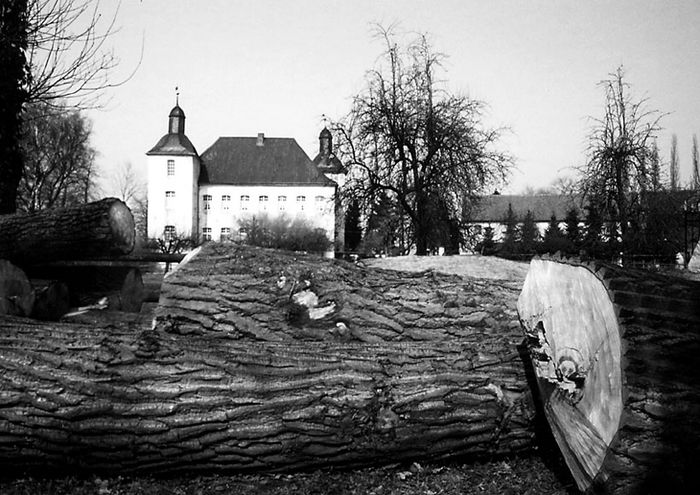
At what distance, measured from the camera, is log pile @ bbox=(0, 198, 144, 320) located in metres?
7.33

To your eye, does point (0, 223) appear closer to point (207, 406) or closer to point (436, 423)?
point (207, 406)

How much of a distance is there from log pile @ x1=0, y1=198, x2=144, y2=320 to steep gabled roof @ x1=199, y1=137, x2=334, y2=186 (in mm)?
54242

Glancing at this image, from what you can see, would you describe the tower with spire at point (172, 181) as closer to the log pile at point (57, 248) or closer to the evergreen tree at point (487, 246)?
the evergreen tree at point (487, 246)

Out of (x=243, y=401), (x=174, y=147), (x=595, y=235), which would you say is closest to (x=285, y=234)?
(x=174, y=147)

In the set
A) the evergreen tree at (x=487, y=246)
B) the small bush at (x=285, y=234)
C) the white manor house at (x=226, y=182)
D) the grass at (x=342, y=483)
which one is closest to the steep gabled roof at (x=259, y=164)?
the white manor house at (x=226, y=182)

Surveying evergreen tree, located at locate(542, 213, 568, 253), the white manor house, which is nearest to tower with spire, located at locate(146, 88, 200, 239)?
the white manor house

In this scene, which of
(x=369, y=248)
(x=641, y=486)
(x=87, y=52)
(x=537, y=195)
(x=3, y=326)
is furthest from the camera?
(x=537, y=195)

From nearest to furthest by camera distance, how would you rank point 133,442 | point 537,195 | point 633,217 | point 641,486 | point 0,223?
point 641,486 < point 133,442 < point 0,223 < point 633,217 < point 537,195

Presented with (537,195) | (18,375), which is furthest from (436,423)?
(537,195)

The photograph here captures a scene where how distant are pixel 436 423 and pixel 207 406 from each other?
1.37m

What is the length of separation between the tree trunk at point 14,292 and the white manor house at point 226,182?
5140cm

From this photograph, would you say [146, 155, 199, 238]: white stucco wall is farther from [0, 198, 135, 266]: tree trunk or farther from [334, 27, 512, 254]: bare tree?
[0, 198, 135, 266]: tree trunk

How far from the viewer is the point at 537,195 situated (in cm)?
8525

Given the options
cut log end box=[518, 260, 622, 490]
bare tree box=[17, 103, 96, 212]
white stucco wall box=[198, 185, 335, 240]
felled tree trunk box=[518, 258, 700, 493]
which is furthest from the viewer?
white stucco wall box=[198, 185, 335, 240]
